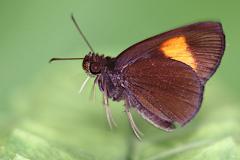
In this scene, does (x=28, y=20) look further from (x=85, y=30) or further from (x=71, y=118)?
(x=71, y=118)

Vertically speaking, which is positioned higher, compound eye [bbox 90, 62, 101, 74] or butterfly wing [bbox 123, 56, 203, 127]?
compound eye [bbox 90, 62, 101, 74]

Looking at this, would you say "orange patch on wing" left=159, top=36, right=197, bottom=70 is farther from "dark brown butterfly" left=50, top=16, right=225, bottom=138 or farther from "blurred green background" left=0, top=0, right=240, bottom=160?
"blurred green background" left=0, top=0, right=240, bottom=160

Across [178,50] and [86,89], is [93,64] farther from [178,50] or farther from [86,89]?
[86,89]

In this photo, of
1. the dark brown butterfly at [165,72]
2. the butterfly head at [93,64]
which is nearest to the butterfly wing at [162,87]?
the dark brown butterfly at [165,72]

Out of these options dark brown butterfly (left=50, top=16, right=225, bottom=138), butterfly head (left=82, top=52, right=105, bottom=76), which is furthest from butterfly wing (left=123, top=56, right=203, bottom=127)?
butterfly head (left=82, top=52, right=105, bottom=76)

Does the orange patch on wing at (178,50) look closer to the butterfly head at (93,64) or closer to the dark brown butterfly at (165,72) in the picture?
the dark brown butterfly at (165,72)

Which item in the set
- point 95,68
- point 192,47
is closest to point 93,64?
point 95,68

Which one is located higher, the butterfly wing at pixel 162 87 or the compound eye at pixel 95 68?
the compound eye at pixel 95 68
